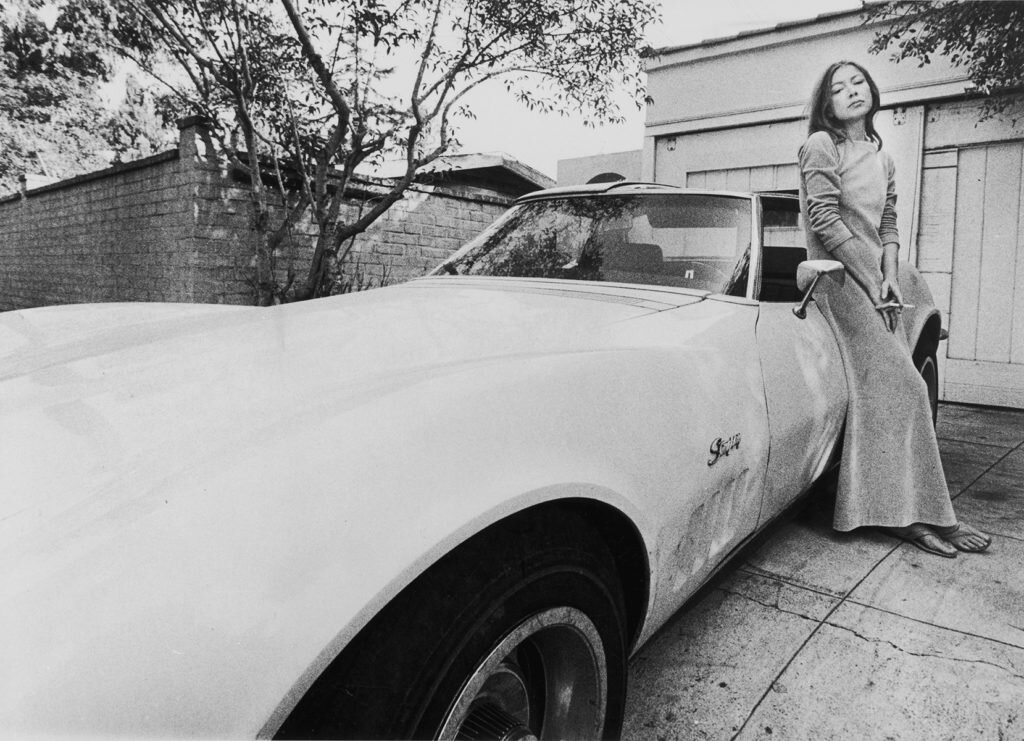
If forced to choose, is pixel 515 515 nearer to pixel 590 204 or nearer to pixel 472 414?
pixel 472 414

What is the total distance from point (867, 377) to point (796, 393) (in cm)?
70

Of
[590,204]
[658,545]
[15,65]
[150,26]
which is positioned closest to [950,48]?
[590,204]

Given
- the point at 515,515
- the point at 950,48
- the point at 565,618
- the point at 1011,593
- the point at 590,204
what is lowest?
the point at 1011,593

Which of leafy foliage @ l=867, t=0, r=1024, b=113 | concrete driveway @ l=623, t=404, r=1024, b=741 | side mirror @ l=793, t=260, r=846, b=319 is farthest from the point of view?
leafy foliage @ l=867, t=0, r=1024, b=113

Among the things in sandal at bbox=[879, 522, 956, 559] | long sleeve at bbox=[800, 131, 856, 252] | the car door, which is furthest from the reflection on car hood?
sandal at bbox=[879, 522, 956, 559]

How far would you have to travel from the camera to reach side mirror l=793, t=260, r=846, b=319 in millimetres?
2096

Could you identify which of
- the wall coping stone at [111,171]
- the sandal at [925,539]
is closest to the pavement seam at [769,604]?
the sandal at [925,539]

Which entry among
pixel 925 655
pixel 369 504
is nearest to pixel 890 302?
pixel 925 655

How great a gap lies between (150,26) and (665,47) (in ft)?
16.9

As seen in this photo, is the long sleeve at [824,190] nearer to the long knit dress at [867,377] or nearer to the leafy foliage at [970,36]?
the long knit dress at [867,377]

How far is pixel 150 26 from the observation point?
19.6ft

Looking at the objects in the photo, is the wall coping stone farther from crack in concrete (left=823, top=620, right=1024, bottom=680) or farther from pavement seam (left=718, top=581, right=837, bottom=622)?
crack in concrete (left=823, top=620, right=1024, bottom=680)

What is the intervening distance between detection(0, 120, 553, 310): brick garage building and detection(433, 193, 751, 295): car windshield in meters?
4.08

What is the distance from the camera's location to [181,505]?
77 cm
